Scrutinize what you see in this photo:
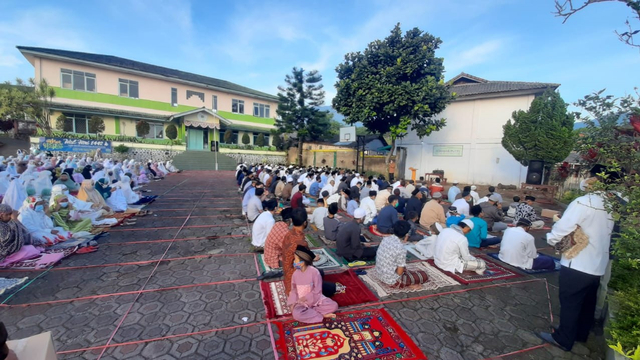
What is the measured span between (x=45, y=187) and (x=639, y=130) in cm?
1161

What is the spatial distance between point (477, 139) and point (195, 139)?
22.9m

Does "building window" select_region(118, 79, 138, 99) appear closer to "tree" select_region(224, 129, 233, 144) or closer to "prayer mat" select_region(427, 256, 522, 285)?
"tree" select_region(224, 129, 233, 144)

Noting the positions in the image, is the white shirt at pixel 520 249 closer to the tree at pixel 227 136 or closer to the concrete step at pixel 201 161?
the concrete step at pixel 201 161

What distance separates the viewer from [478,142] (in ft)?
56.0

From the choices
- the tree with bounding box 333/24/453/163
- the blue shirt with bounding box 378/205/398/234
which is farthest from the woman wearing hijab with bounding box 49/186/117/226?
the tree with bounding box 333/24/453/163

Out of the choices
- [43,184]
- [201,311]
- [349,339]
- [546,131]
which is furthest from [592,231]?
[546,131]

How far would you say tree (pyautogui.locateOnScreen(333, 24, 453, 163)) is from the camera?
14.4 metres

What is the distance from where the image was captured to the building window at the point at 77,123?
19.8m

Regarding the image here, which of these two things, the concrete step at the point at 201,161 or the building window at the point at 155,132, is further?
the building window at the point at 155,132

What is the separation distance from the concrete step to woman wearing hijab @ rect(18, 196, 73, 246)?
17639 mm

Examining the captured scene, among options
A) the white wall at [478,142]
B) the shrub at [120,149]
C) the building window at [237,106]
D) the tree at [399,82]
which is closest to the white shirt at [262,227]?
the tree at [399,82]

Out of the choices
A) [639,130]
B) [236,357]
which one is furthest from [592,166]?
[236,357]

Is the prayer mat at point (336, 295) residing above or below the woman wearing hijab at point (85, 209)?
below

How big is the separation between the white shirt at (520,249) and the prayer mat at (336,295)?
308 cm
